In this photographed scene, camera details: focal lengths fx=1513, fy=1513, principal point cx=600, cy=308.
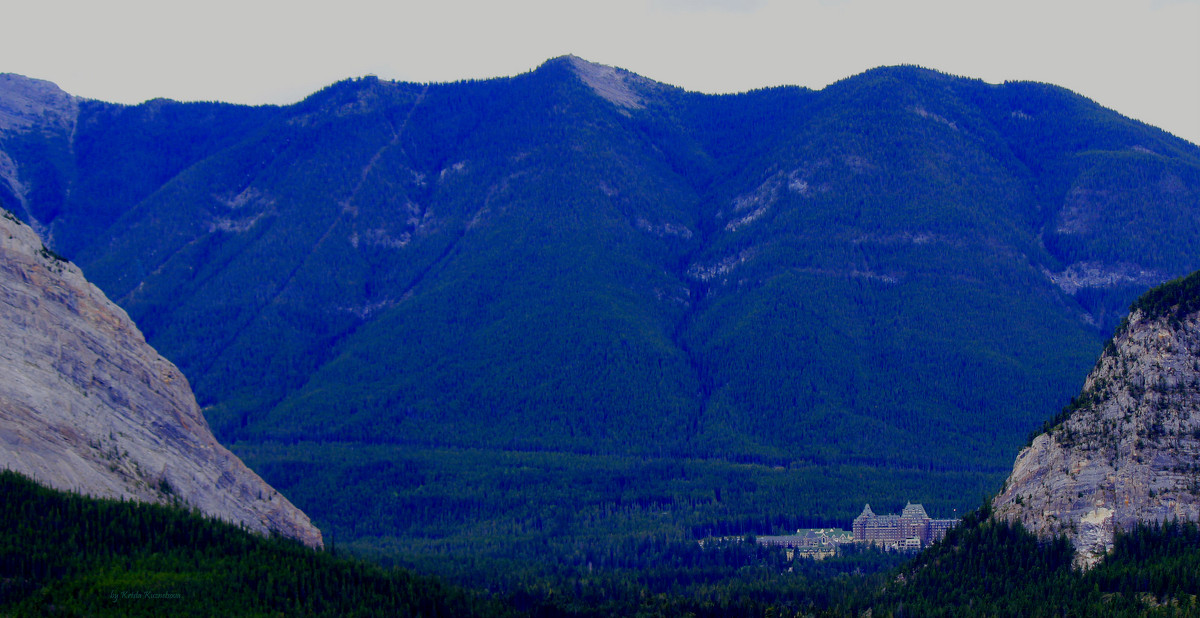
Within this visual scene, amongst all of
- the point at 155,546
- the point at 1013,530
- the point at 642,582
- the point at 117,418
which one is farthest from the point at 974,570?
the point at 117,418

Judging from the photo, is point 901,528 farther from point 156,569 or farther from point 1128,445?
point 156,569

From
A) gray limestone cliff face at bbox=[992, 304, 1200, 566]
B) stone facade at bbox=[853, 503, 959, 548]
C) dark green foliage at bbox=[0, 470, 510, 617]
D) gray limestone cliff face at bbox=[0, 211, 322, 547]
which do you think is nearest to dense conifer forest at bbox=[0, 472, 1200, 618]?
dark green foliage at bbox=[0, 470, 510, 617]

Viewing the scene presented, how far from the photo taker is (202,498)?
134250mm

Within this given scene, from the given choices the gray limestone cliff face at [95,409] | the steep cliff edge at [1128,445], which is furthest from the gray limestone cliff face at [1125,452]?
the gray limestone cliff face at [95,409]

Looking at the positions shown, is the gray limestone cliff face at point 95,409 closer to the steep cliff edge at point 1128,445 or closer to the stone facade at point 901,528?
the steep cliff edge at point 1128,445

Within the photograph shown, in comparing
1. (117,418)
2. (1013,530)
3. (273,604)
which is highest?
(117,418)

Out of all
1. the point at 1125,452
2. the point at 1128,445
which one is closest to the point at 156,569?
the point at 1125,452

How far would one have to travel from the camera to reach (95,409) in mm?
130000

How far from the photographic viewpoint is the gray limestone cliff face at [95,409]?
121 meters

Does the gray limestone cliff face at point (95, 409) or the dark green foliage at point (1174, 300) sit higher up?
the dark green foliage at point (1174, 300)

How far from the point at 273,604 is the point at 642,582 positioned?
6280 centimetres

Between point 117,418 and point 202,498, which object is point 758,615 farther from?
point 117,418

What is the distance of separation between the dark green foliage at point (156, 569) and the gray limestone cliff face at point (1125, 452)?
2045 inches

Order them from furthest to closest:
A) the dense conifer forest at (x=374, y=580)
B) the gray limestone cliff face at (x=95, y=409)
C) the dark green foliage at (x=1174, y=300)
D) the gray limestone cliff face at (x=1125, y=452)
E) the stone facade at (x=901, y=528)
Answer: the stone facade at (x=901, y=528)
the dark green foliage at (x=1174, y=300)
the gray limestone cliff face at (x=1125, y=452)
the gray limestone cliff face at (x=95, y=409)
the dense conifer forest at (x=374, y=580)
